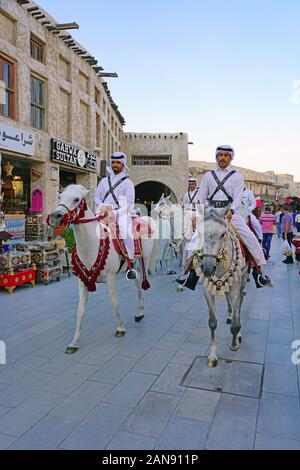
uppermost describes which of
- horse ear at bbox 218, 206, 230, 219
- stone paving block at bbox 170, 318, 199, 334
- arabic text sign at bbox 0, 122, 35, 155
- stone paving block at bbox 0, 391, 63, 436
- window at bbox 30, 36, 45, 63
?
window at bbox 30, 36, 45, 63

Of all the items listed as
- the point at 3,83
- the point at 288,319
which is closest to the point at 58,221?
the point at 288,319

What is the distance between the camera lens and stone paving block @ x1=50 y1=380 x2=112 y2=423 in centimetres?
300

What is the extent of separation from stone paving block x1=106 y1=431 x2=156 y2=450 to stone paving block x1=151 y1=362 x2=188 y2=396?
753mm

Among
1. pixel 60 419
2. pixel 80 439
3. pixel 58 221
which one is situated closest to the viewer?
pixel 80 439

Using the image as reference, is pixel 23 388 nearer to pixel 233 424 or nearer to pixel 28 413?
pixel 28 413

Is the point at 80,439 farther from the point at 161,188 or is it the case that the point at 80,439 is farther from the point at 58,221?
the point at 161,188

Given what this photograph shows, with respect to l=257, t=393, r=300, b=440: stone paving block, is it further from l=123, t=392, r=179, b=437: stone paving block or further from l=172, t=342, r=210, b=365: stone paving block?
l=172, t=342, r=210, b=365: stone paving block

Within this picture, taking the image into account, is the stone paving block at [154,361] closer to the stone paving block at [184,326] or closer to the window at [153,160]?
the stone paving block at [184,326]

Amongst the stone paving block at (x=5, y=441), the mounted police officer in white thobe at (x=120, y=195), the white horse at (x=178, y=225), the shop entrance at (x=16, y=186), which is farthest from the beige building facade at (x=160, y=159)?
the stone paving block at (x=5, y=441)

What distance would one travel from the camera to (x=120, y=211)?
5211mm

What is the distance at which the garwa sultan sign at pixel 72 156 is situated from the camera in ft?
45.8

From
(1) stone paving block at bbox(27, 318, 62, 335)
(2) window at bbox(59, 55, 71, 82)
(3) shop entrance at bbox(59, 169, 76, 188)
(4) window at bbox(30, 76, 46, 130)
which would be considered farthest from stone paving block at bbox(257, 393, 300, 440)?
(3) shop entrance at bbox(59, 169, 76, 188)

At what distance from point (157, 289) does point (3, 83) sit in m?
8.32

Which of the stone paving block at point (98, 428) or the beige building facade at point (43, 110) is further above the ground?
the beige building facade at point (43, 110)
